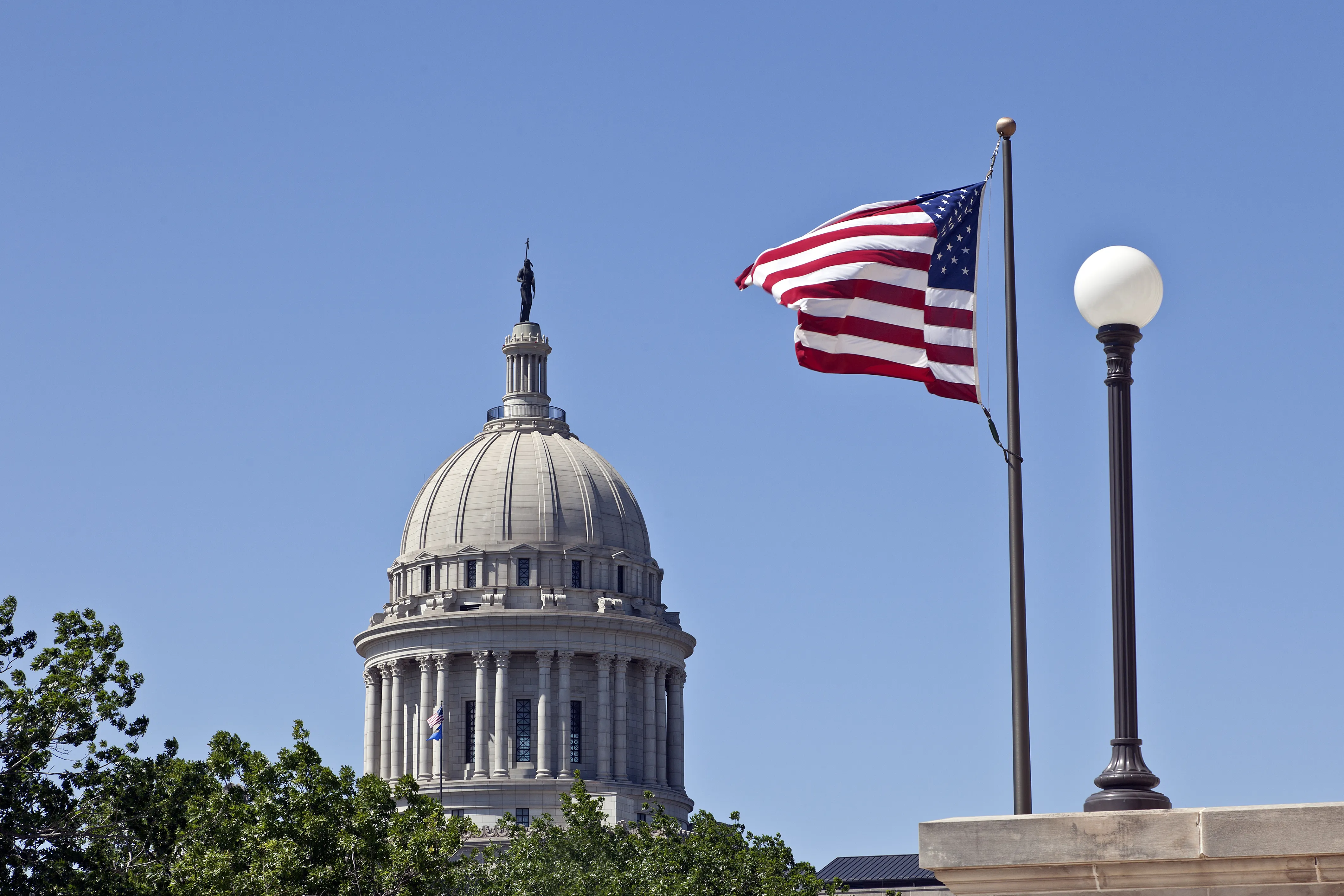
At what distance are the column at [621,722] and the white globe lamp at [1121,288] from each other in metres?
98.5

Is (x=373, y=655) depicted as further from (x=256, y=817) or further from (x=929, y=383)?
(x=929, y=383)

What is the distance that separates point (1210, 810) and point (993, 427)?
6544mm

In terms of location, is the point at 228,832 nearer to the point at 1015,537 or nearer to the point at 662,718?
the point at 1015,537

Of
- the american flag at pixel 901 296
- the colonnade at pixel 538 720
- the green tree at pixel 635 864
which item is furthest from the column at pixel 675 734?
the american flag at pixel 901 296

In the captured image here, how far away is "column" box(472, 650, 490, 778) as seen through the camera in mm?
114562

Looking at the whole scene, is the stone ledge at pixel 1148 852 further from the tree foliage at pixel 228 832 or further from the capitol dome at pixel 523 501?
the capitol dome at pixel 523 501

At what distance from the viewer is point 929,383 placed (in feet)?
77.3

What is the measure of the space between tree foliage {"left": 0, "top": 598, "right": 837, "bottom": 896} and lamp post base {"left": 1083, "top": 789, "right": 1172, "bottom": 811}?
109ft

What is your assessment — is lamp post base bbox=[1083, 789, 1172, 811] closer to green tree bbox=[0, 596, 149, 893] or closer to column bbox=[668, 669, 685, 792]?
green tree bbox=[0, 596, 149, 893]

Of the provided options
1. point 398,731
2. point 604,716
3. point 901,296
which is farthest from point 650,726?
point 901,296

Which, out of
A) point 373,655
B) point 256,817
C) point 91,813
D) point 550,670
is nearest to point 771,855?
point 256,817

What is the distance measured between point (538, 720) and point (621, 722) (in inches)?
177

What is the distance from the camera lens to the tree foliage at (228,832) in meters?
46.2

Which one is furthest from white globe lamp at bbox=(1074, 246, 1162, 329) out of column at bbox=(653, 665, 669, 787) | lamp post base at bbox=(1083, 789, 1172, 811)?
column at bbox=(653, 665, 669, 787)
